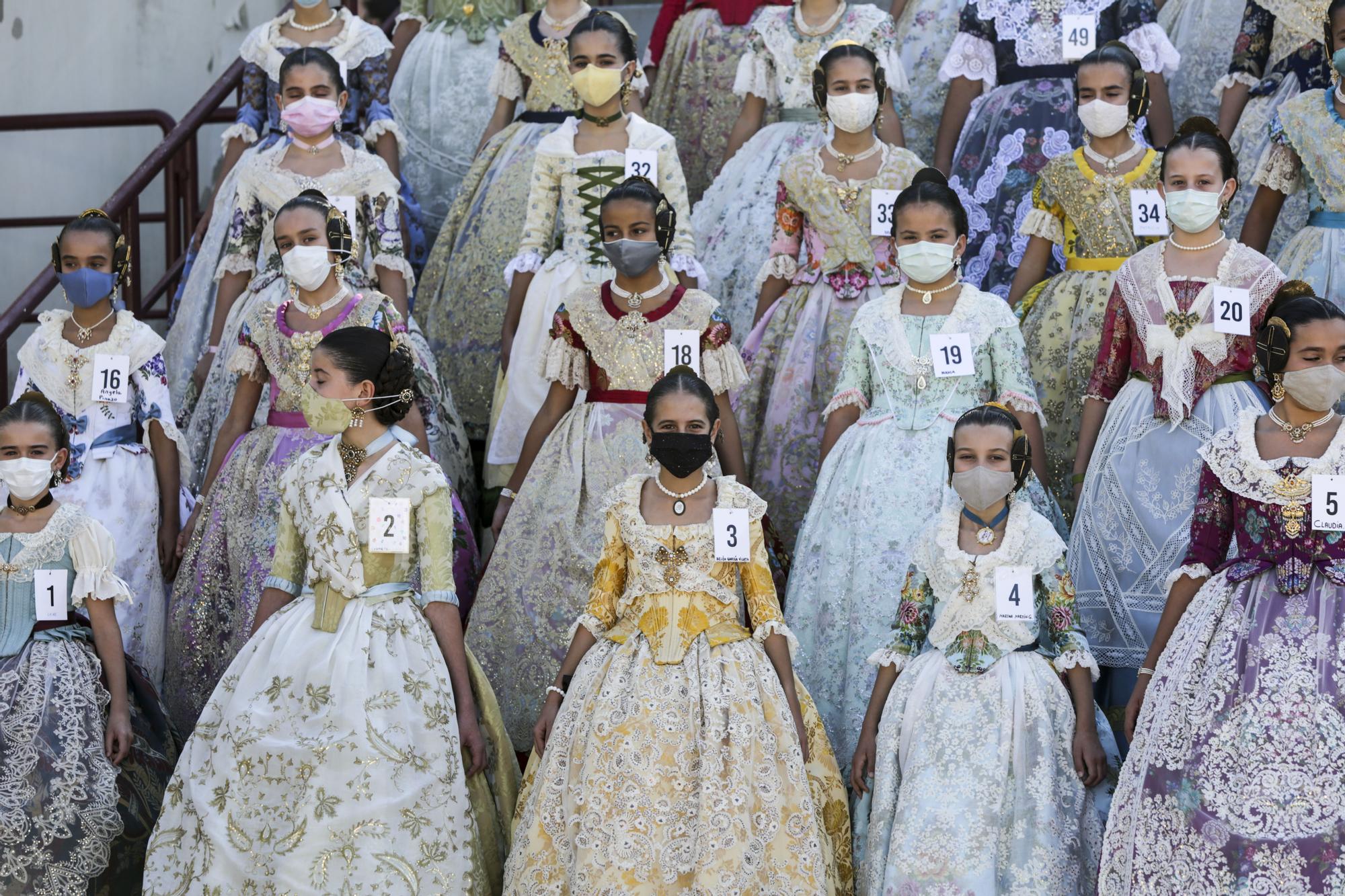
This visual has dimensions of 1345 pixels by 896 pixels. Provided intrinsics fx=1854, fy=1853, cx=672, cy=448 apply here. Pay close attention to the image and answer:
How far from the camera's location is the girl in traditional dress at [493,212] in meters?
7.76

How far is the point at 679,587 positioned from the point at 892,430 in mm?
1090

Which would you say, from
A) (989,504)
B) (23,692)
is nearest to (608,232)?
(989,504)

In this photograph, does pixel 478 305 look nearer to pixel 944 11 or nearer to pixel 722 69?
pixel 722 69

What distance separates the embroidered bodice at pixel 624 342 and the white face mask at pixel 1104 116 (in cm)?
157

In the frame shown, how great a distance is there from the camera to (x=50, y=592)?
16.9ft

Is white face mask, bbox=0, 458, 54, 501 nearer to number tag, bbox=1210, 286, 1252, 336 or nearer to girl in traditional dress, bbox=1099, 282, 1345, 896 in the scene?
girl in traditional dress, bbox=1099, 282, 1345, 896

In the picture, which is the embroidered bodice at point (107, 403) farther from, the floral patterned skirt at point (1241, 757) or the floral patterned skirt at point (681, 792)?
the floral patterned skirt at point (1241, 757)

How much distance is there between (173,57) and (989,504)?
6.11 m

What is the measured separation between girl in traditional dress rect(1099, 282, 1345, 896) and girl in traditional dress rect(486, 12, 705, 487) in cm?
286

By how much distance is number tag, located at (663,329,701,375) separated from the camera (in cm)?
577

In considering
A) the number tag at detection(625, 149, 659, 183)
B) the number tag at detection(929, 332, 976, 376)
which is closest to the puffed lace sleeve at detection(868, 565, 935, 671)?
the number tag at detection(929, 332, 976, 376)

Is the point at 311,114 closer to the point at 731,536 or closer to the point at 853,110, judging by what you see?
the point at 853,110

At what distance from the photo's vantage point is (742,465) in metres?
5.66

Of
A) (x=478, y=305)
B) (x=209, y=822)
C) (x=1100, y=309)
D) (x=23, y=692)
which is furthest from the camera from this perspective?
(x=478, y=305)
